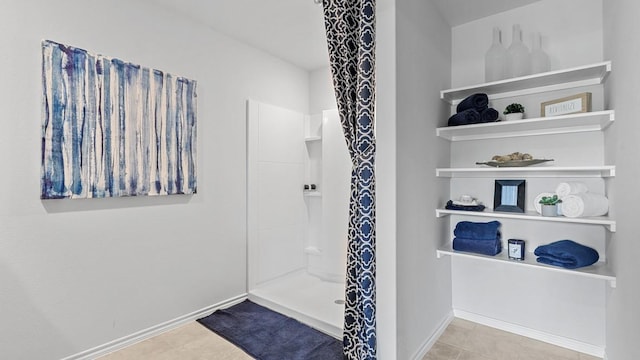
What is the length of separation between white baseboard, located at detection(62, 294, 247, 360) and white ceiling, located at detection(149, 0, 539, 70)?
2410 mm

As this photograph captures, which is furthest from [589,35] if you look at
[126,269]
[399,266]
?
[126,269]

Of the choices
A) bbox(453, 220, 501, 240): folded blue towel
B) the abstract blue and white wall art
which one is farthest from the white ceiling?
bbox(453, 220, 501, 240): folded blue towel

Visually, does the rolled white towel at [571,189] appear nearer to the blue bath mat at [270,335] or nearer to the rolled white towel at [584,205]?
the rolled white towel at [584,205]

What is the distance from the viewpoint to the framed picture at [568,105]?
1.76 metres

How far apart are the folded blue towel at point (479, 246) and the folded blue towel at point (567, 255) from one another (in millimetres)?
237

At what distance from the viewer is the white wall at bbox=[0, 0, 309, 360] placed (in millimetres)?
1706

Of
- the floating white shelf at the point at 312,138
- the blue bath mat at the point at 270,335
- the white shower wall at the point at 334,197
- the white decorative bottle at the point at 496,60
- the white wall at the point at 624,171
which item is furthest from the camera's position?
the floating white shelf at the point at 312,138

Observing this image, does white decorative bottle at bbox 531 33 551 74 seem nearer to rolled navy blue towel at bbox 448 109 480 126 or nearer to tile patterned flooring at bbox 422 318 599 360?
rolled navy blue towel at bbox 448 109 480 126

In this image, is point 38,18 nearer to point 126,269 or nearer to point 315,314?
point 126,269

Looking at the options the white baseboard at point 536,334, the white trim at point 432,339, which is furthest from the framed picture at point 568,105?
the white trim at point 432,339

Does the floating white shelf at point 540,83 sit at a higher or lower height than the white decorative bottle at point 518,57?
lower

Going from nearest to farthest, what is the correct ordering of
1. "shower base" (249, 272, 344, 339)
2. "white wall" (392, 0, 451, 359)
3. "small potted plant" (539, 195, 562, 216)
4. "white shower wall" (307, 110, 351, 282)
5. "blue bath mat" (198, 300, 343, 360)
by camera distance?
"white wall" (392, 0, 451, 359), "small potted plant" (539, 195, 562, 216), "blue bath mat" (198, 300, 343, 360), "shower base" (249, 272, 344, 339), "white shower wall" (307, 110, 351, 282)

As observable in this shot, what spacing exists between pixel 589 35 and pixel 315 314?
8.93 feet

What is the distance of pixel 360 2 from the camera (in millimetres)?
1700
